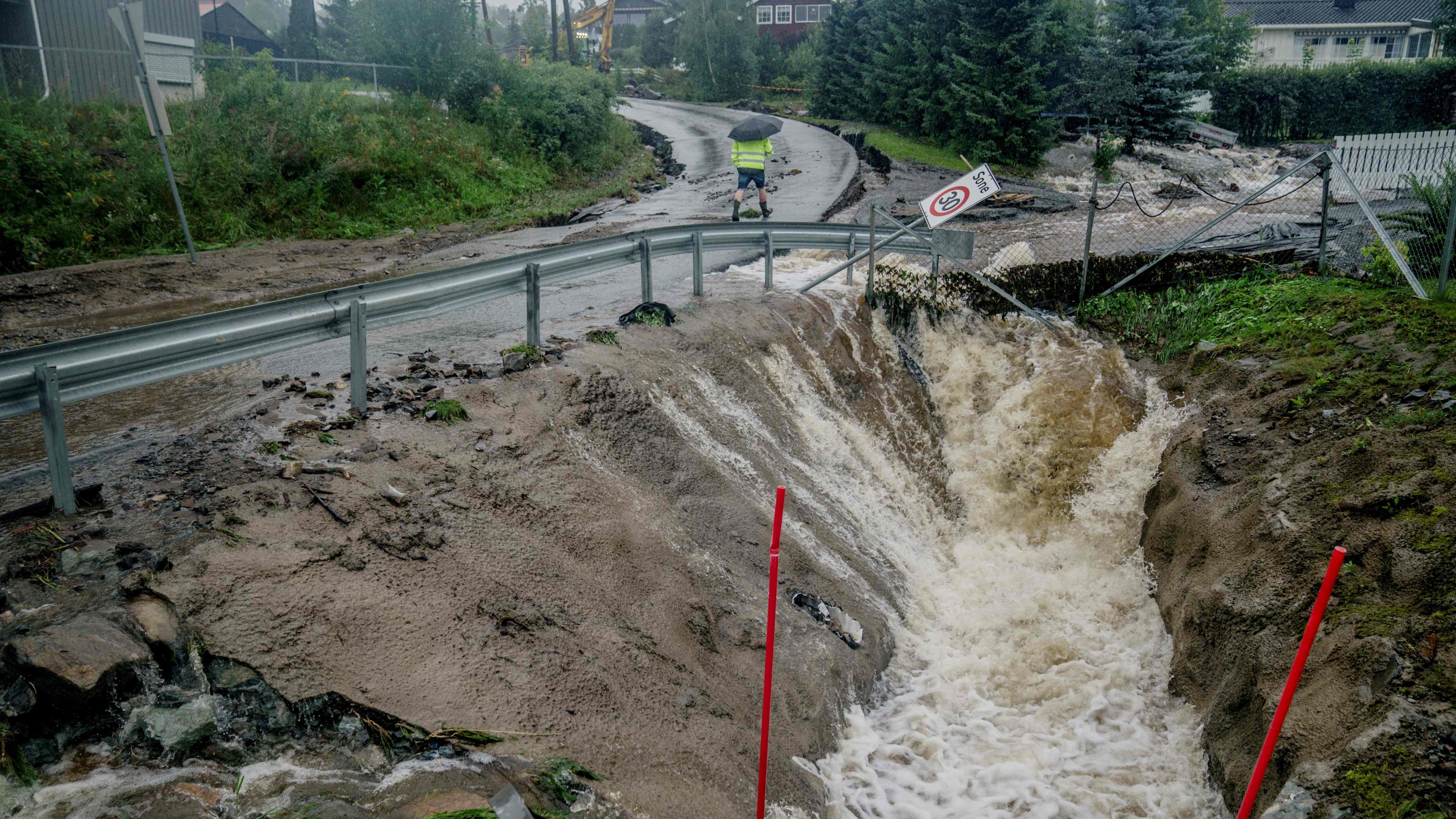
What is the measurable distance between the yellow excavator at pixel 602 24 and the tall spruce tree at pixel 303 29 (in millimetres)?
15339

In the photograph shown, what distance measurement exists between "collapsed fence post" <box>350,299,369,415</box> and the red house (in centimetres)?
5761

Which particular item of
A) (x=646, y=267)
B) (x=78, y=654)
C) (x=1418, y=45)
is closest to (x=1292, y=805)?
(x=78, y=654)

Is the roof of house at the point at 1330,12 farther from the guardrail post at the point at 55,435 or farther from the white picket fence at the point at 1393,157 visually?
the guardrail post at the point at 55,435

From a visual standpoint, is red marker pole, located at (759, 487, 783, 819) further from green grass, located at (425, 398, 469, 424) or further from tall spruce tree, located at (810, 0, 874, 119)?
tall spruce tree, located at (810, 0, 874, 119)

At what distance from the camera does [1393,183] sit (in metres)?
16.4

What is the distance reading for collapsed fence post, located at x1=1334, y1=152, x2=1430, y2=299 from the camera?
9.21 metres

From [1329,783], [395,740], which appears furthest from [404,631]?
[1329,783]

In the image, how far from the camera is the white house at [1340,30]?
1829 inches

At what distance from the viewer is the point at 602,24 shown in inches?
2464

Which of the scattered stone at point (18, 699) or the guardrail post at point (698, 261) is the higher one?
the guardrail post at point (698, 261)

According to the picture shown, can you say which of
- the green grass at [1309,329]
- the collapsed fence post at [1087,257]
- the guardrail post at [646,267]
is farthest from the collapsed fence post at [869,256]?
the green grass at [1309,329]

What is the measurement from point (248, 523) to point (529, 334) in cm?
331

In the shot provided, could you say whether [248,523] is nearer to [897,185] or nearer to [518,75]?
[897,185]

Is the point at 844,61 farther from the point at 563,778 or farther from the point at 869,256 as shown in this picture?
the point at 563,778
